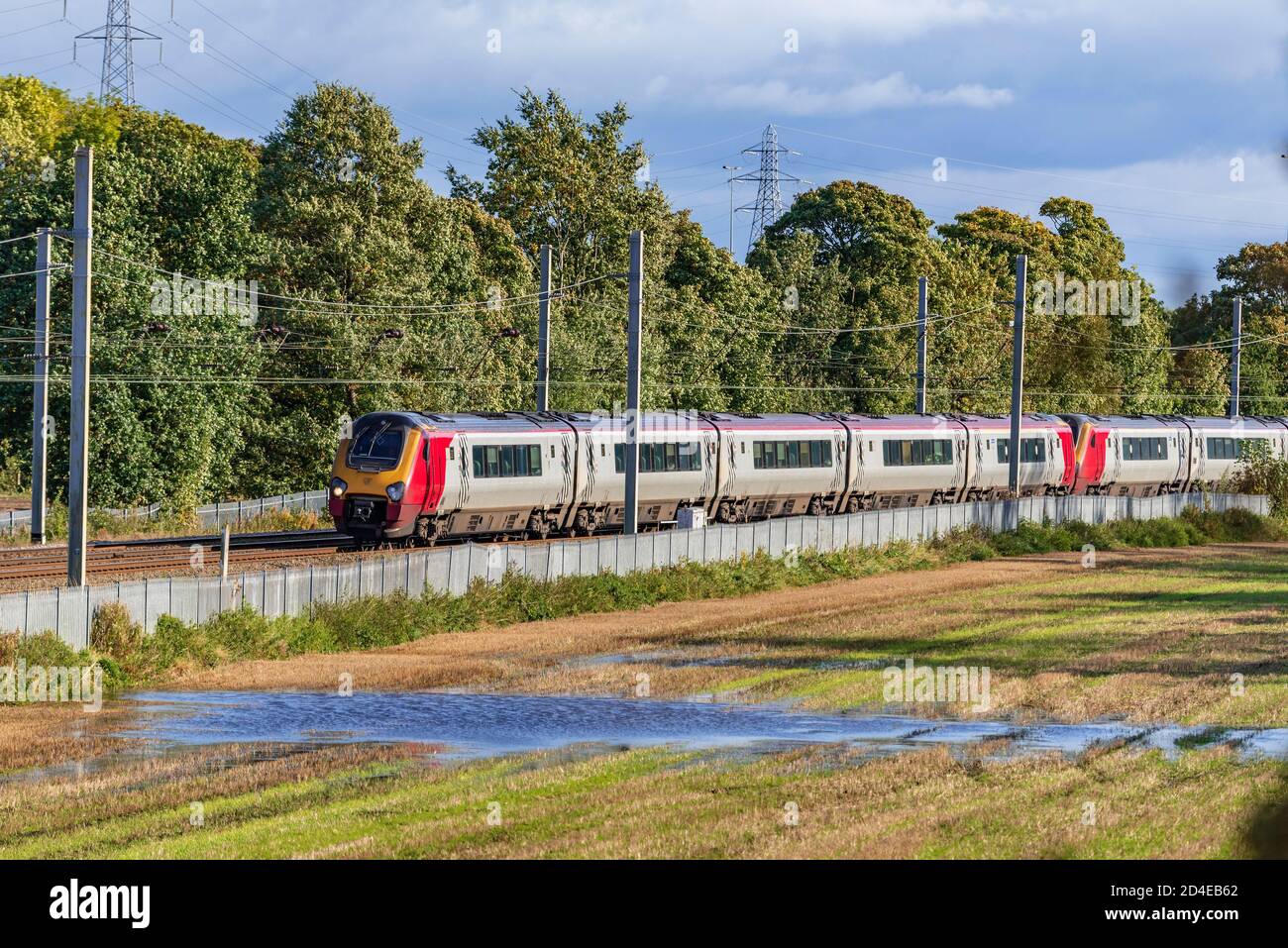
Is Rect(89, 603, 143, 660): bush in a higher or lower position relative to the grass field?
higher

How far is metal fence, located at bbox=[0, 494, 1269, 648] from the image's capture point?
2430cm

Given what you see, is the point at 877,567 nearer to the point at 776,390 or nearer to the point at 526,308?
the point at 526,308

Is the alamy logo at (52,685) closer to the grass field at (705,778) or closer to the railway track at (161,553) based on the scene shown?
the grass field at (705,778)

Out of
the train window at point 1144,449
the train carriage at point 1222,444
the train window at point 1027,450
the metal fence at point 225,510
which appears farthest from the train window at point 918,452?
the metal fence at point 225,510

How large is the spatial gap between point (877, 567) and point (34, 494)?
22.8m

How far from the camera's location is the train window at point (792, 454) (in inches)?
2137

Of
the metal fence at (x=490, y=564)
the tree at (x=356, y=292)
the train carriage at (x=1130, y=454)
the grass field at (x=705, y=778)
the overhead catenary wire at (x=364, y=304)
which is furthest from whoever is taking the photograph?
the train carriage at (x=1130, y=454)

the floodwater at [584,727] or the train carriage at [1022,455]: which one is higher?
the train carriage at [1022,455]

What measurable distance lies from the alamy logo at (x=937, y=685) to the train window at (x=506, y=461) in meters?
18.6

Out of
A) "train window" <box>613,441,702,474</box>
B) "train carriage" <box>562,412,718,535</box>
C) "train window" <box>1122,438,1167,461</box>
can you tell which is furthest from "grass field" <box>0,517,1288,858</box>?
"train window" <box>1122,438,1167,461</box>

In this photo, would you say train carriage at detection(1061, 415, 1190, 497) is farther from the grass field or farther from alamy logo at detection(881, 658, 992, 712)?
alamy logo at detection(881, 658, 992, 712)
